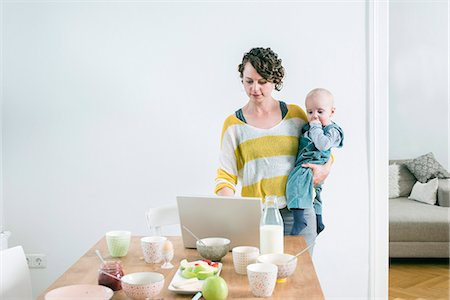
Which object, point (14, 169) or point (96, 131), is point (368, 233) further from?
point (14, 169)

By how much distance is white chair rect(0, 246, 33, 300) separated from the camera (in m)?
1.97

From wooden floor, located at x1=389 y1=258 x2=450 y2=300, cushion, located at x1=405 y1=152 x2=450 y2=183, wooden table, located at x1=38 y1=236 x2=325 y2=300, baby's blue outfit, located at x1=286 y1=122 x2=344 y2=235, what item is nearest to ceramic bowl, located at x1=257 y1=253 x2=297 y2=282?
wooden table, located at x1=38 y1=236 x2=325 y2=300

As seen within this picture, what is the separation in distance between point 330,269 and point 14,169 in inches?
82.7

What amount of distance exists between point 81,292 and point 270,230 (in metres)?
0.66

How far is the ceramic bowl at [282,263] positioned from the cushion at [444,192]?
5.79 feet

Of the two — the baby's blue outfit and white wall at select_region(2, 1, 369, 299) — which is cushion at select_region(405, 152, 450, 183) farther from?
the baby's blue outfit

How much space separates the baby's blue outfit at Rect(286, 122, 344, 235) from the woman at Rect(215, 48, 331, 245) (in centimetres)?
3

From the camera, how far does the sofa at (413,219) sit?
11.1ft

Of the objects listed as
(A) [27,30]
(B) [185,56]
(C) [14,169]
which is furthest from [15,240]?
(B) [185,56]

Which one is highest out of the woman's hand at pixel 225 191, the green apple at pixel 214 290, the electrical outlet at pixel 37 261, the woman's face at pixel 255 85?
the woman's face at pixel 255 85

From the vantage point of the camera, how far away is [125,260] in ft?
6.61

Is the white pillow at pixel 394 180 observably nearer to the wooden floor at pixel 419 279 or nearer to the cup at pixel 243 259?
the wooden floor at pixel 419 279

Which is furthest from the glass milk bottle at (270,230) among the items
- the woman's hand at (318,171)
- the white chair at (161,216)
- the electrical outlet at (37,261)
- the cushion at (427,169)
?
the electrical outlet at (37,261)

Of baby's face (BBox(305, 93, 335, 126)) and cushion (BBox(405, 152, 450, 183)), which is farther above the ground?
baby's face (BBox(305, 93, 335, 126))
